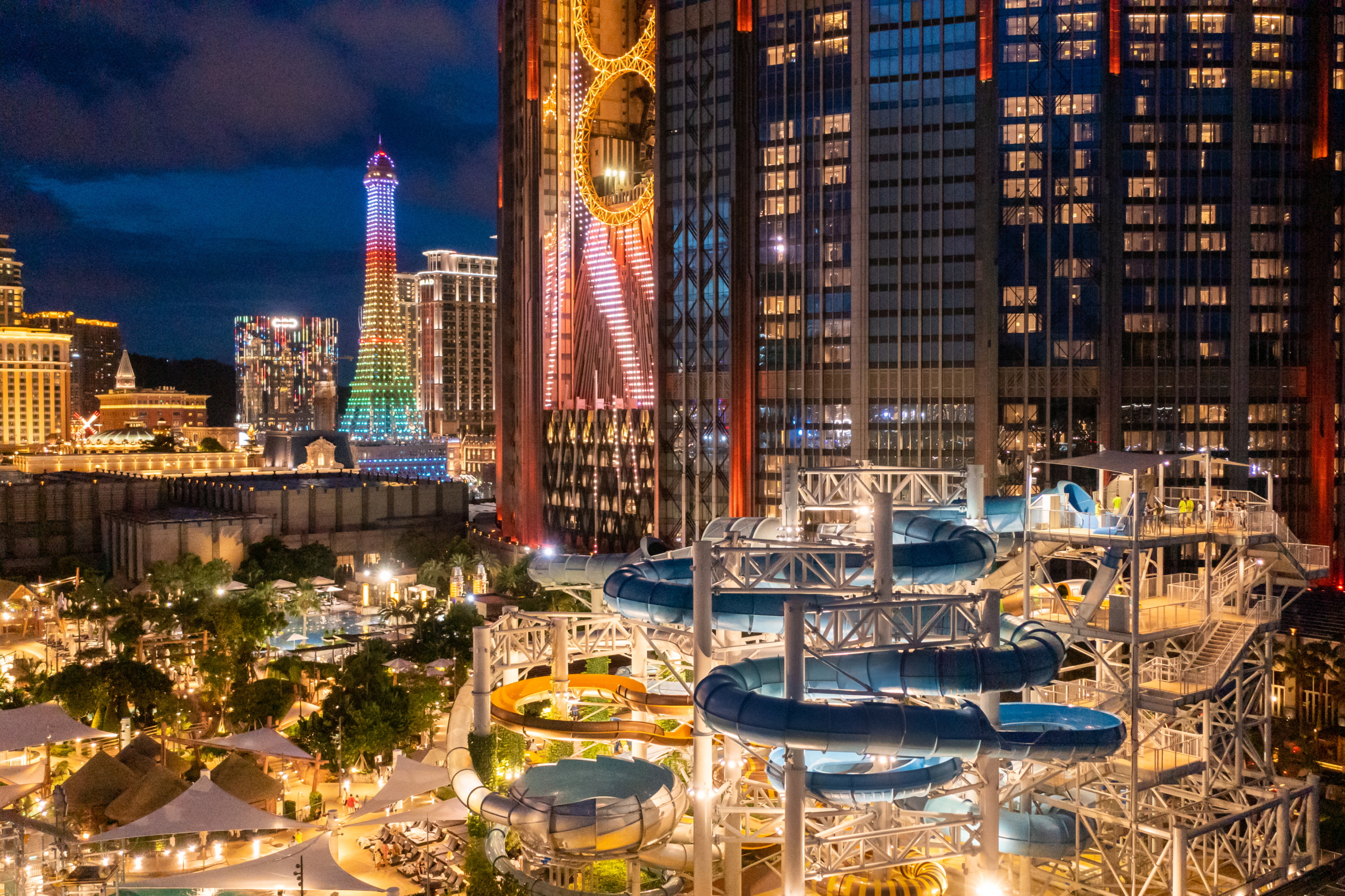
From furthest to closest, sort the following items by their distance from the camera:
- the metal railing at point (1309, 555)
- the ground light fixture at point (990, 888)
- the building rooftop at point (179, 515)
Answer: the building rooftop at point (179, 515)
the metal railing at point (1309, 555)
the ground light fixture at point (990, 888)

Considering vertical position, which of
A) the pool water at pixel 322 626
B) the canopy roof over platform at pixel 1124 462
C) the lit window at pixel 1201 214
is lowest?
the pool water at pixel 322 626

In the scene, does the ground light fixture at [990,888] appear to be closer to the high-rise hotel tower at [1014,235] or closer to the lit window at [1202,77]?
the high-rise hotel tower at [1014,235]

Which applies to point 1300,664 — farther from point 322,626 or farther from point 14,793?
point 322,626

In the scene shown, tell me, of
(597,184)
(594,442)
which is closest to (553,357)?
(594,442)

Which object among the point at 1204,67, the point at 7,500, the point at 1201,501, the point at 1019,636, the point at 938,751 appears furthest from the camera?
the point at 7,500

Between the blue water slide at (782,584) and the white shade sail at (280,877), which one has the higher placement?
the blue water slide at (782,584)

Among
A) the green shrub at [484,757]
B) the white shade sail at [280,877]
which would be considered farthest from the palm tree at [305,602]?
the white shade sail at [280,877]

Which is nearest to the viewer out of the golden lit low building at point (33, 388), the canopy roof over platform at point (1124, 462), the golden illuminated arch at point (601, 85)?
the canopy roof over platform at point (1124, 462)

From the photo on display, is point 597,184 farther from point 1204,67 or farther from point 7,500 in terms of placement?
point 7,500
